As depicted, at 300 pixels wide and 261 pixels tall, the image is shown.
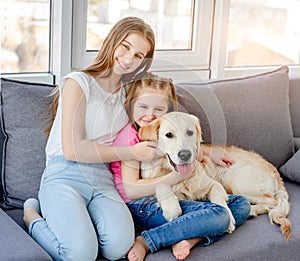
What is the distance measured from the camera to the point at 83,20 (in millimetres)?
2750

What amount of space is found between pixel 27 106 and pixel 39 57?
542 mm

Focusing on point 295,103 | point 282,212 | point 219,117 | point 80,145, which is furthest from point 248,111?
point 80,145

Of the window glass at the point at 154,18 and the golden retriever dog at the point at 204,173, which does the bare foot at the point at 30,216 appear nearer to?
the golden retriever dog at the point at 204,173

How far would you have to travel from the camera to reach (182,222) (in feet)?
6.51

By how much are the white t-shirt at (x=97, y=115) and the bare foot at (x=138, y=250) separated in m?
0.38

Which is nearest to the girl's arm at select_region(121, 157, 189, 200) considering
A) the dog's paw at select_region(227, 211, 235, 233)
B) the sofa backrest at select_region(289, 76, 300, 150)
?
the dog's paw at select_region(227, 211, 235, 233)

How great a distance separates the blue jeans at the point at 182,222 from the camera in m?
1.96

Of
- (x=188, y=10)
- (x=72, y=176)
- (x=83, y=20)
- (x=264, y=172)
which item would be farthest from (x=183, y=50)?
(x=72, y=176)

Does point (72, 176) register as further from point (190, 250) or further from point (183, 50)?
point (183, 50)

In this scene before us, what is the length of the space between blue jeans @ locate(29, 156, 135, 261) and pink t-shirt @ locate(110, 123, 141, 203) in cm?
2

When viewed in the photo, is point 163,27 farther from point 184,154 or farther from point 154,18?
point 184,154

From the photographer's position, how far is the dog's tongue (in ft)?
6.73

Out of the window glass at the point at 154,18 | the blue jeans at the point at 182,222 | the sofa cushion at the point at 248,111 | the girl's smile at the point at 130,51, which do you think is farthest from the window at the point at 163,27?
the blue jeans at the point at 182,222

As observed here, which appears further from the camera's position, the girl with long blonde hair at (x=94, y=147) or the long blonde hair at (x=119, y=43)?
the long blonde hair at (x=119, y=43)
